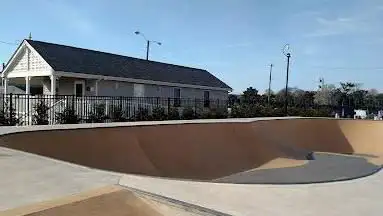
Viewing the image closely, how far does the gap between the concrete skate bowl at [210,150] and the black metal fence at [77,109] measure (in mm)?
5647

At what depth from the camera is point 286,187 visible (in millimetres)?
5855

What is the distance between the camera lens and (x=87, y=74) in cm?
2372

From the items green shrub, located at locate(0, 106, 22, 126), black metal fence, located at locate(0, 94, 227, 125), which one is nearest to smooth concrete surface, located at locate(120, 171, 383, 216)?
green shrub, located at locate(0, 106, 22, 126)

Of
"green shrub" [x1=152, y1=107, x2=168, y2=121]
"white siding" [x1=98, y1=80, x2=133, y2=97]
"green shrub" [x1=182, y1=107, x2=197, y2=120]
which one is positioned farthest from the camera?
"white siding" [x1=98, y1=80, x2=133, y2=97]

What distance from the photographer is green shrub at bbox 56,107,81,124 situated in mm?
17719

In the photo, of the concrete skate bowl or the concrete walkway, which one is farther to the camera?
the concrete skate bowl

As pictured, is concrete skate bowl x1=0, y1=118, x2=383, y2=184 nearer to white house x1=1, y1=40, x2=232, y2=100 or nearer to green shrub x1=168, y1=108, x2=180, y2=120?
green shrub x1=168, y1=108, x2=180, y2=120

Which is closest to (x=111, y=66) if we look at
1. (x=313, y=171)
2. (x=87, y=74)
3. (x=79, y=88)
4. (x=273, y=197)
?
(x=79, y=88)

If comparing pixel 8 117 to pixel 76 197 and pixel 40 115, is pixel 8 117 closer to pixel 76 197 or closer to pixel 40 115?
pixel 40 115

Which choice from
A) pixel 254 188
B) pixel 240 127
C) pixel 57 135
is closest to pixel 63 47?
pixel 240 127

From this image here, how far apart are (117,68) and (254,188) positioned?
883 inches

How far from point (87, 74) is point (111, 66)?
3.35m

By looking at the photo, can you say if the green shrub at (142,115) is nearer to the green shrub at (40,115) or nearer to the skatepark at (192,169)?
the green shrub at (40,115)

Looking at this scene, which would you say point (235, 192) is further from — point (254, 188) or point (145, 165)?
point (145, 165)
